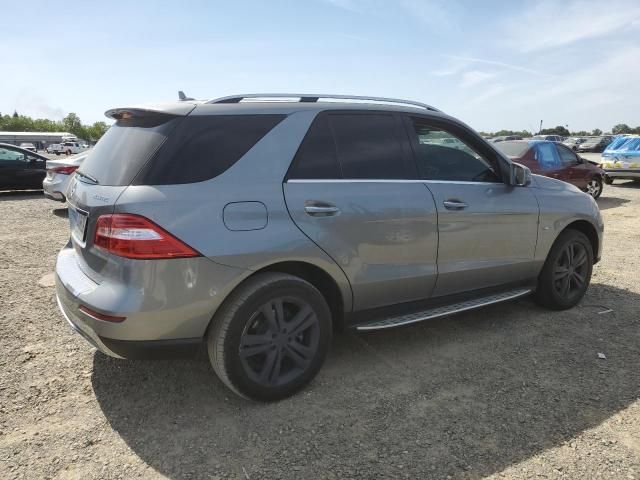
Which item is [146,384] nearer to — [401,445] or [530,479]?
[401,445]

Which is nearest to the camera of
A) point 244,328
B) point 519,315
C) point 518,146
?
point 244,328

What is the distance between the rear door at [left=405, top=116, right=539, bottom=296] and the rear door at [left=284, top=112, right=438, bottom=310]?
14 cm

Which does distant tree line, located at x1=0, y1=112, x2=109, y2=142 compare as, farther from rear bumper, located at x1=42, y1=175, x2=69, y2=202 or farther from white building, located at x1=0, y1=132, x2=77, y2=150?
rear bumper, located at x1=42, y1=175, x2=69, y2=202

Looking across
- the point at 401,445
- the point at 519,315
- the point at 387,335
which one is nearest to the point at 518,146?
the point at 519,315

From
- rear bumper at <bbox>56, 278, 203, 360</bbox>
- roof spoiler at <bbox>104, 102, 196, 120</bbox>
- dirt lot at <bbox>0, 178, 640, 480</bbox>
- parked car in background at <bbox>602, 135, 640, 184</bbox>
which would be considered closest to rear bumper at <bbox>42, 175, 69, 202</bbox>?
dirt lot at <bbox>0, 178, 640, 480</bbox>

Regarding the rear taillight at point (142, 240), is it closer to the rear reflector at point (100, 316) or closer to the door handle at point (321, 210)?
the rear reflector at point (100, 316)

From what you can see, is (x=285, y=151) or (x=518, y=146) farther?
(x=518, y=146)

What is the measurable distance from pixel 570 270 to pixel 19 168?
46.2 ft

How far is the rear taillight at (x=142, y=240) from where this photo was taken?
2564mm

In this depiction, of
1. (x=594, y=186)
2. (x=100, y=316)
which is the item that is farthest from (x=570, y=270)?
(x=594, y=186)

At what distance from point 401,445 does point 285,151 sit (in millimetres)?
1766

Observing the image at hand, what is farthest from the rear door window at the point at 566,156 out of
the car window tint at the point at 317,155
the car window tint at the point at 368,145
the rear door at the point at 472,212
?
the car window tint at the point at 317,155

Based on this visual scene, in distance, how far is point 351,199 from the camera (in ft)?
10.4

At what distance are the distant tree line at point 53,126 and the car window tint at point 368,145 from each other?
170m
